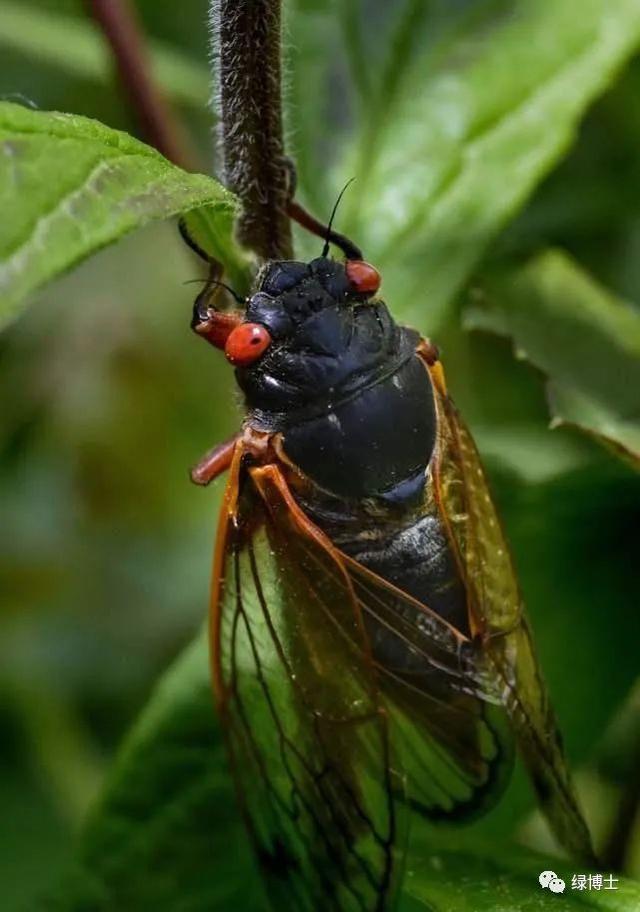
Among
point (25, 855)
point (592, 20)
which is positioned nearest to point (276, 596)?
point (592, 20)

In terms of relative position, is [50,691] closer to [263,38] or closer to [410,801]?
[410,801]

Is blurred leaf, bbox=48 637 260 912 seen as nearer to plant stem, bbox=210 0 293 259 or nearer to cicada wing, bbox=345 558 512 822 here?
cicada wing, bbox=345 558 512 822

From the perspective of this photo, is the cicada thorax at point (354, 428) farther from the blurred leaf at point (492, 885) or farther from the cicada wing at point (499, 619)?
the blurred leaf at point (492, 885)

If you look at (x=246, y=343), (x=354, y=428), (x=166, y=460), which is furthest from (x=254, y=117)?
(x=166, y=460)

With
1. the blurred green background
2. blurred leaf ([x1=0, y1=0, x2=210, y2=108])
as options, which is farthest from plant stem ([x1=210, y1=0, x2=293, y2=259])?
blurred leaf ([x1=0, y1=0, x2=210, y2=108])

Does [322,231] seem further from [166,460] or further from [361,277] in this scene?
[166,460]
